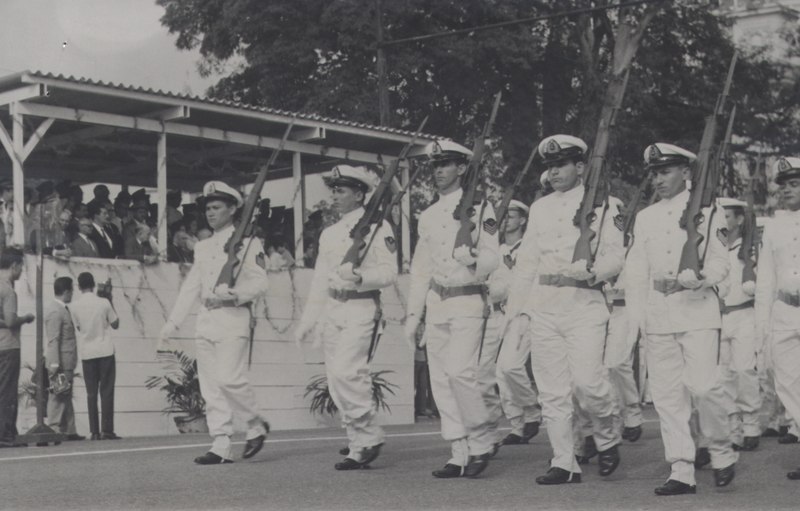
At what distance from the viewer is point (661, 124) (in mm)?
35875

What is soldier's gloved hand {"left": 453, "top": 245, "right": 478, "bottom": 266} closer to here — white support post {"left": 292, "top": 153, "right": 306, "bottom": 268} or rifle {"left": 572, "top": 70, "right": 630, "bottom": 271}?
rifle {"left": 572, "top": 70, "right": 630, "bottom": 271}

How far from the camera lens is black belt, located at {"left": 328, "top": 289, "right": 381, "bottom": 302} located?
448 inches

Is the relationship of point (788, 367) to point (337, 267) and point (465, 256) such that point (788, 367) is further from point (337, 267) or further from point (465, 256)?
point (337, 267)

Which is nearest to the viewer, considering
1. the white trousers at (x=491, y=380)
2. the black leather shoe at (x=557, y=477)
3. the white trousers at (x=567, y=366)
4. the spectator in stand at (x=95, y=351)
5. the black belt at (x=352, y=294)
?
the black leather shoe at (x=557, y=477)

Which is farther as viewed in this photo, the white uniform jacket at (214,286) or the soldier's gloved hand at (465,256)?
the white uniform jacket at (214,286)

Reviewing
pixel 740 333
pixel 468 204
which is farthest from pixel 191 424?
pixel 468 204

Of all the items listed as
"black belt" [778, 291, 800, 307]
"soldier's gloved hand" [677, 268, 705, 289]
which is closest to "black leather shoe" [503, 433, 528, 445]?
"black belt" [778, 291, 800, 307]

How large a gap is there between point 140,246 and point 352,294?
791cm

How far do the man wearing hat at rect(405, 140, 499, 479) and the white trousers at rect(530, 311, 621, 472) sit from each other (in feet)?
1.90

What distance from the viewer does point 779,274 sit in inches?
415

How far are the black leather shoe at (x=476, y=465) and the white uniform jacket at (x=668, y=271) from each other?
1.53 meters

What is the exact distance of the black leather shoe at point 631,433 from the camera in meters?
13.4

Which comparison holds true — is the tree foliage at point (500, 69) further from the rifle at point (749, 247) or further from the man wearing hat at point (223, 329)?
the man wearing hat at point (223, 329)

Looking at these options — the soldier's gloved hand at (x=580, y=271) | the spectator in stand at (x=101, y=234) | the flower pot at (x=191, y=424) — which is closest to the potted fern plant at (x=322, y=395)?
the flower pot at (x=191, y=424)
